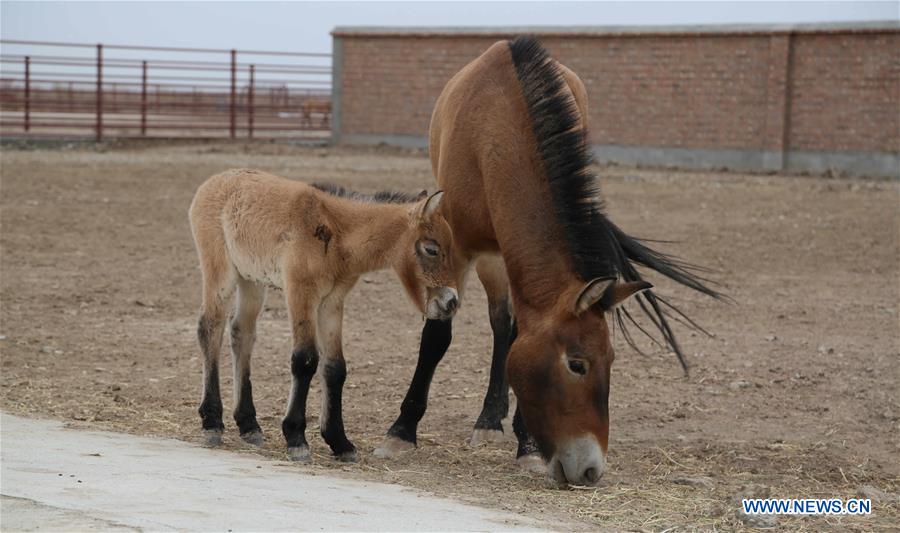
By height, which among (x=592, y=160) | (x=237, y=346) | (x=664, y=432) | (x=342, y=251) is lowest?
(x=664, y=432)

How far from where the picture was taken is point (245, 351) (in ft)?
20.8

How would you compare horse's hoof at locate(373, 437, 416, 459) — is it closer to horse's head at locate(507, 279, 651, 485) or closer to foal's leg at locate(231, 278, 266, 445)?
foal's leg at locate(231, 278, 266, 445)

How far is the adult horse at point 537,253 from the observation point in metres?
5.10

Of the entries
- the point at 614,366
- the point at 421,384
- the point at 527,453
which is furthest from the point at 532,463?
the point at 614,366

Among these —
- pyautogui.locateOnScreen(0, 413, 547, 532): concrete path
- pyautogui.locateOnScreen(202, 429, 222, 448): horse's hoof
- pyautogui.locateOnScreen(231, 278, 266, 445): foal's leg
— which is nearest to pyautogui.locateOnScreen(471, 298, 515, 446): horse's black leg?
pyautogui.locateOnScreen(231, 278, 266, 445): foal's leg

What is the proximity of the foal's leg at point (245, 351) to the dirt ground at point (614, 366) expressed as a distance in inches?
5.1

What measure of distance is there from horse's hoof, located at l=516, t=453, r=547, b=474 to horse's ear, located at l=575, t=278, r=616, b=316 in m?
1.29

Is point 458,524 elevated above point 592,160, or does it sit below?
below

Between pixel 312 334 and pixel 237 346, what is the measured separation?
71 centimetres

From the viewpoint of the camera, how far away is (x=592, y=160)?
5602 millimetres

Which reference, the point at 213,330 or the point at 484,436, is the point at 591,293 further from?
the point at 213,330

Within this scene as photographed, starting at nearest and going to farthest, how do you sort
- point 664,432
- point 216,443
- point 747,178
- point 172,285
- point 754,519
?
point 754,519
point 216,443
point 664,432
point 172,285
point 747,178

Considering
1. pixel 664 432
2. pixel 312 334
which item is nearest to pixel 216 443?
pixel 312 334

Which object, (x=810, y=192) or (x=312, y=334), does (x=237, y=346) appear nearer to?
(x=312, y=334)
